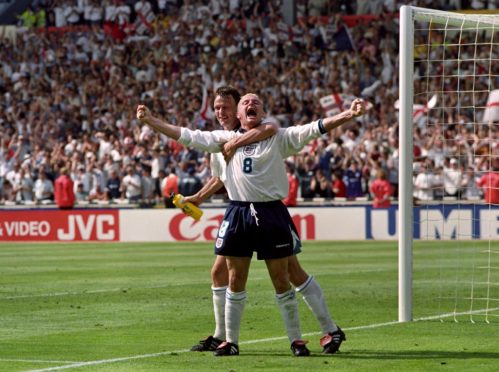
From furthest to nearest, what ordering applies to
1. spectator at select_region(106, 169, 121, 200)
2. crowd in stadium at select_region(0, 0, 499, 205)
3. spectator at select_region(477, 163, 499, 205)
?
spectator at select_region(106, 169, 121, 200) → crowd in stadium at select_region(0, 0, 499, 205) → spectator at select_region(477, 163, 499, 205)

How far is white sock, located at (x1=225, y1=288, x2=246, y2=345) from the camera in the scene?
34.8ft

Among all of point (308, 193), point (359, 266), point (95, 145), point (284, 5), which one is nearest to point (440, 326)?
point (359, 266)

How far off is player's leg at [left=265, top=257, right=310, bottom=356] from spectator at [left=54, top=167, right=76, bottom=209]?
24539 mm

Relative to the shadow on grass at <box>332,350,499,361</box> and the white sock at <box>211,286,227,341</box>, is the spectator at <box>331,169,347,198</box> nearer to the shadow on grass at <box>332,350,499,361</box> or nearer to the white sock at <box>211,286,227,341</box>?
the white sock at <box>211,286,227,341</box>

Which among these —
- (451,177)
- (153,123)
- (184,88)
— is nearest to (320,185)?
(451,177)

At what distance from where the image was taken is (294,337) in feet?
34.7

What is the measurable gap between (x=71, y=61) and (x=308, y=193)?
43.8 ft

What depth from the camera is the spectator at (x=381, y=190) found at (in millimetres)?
31391

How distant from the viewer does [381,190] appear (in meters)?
31.5

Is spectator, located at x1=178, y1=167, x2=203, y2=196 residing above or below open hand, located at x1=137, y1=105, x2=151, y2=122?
below

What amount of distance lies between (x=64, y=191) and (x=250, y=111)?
25.0 meters

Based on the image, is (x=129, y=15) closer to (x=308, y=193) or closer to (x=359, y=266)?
(x=308, y=193)

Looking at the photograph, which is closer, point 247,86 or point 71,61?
point 247,86

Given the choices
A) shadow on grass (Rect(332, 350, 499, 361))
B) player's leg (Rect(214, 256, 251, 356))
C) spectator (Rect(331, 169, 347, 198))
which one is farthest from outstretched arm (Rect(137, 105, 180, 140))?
spectator (Rect(331, 169, 347, 198))
